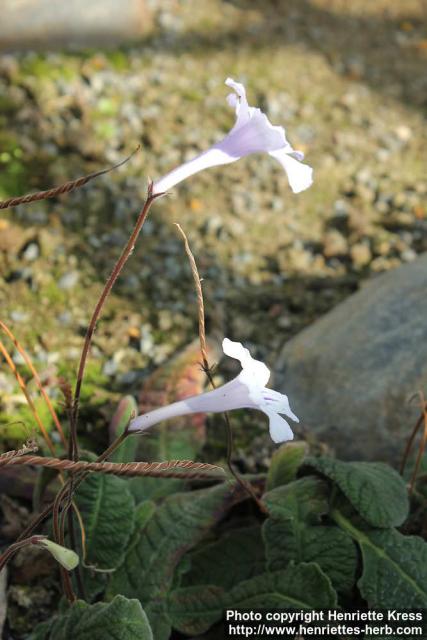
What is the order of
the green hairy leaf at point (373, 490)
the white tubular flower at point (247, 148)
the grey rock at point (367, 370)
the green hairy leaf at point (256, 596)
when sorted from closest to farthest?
1. the white tubular flower at point (247, 148)
2. the green hairy leaf at point (256, 596)
3. the green hairy leaf at point (373, 490)
4. the grey rock at point (367, 370)

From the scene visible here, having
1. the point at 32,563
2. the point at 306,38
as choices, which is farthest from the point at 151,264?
the point at 306,38

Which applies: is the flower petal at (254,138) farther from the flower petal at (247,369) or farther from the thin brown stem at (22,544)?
the thin brown stem at (22,544)

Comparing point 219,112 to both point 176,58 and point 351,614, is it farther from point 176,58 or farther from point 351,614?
point 351,614

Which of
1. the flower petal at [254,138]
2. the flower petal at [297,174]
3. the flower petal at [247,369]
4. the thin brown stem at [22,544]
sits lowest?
the thin brown stem at [22,544]

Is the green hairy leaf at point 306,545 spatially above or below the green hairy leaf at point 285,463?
below

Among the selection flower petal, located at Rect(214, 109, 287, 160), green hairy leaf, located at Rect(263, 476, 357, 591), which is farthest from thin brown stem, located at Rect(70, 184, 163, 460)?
green hairy leaf, located at Rect(263, 476, 357, 591)

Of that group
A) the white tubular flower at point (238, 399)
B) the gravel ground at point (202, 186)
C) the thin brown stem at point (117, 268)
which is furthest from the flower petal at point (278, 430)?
the gravel ground at point (202, 186)

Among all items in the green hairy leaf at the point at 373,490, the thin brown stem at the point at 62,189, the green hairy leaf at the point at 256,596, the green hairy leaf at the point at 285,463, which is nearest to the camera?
the thin brown stem at the point at 62,189

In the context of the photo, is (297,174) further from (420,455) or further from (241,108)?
(420,455)
